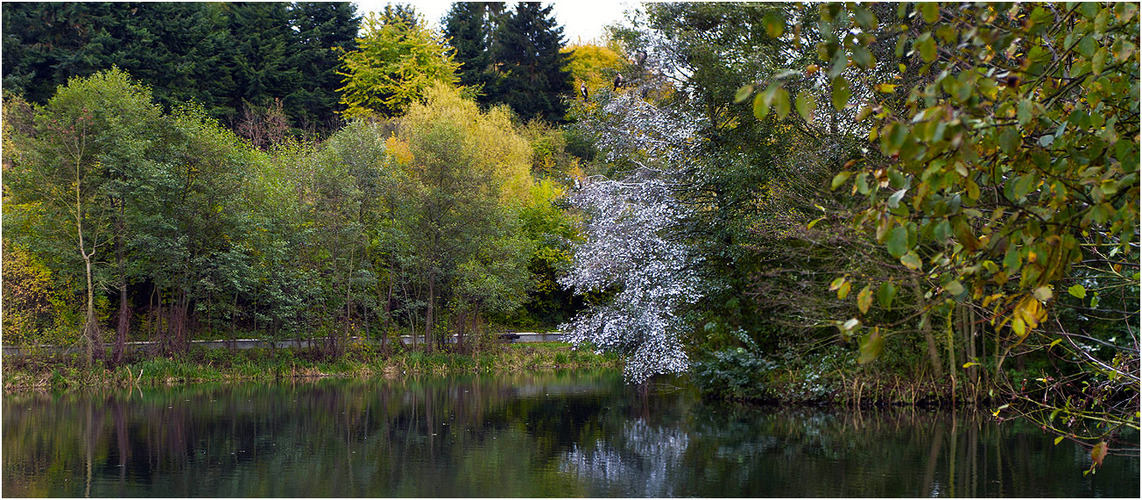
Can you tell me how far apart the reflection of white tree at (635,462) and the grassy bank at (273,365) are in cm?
564

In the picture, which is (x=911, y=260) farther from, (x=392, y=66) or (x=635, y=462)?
(x=392, y=66)

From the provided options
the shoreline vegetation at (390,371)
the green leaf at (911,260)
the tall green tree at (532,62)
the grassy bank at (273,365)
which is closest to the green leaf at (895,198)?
the green leaf at (911,260)

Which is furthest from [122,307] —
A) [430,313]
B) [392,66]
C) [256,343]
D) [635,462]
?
[392,66]

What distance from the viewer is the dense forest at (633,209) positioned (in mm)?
2967

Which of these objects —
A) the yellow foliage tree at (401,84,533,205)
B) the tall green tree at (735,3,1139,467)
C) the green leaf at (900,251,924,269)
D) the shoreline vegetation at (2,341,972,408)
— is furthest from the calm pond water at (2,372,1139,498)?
the yellow foliage tree at (401,84,533,205)

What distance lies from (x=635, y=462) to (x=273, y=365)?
15011 millimetres

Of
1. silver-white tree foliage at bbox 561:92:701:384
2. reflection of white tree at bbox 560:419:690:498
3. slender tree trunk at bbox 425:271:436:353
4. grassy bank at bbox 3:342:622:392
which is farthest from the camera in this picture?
slender tree trunk at bbox 425:271:436:353

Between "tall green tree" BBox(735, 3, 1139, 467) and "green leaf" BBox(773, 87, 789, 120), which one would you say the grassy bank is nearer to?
"tall green tree" BBox(735, 3, 1139, 467)

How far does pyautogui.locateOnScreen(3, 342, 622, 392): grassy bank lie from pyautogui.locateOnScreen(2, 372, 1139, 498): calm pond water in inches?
77.8

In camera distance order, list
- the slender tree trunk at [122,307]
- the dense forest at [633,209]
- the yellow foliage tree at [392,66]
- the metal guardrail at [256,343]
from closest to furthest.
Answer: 1. the dense forest at [633,209]
2. the metal guardrail at [256,343]
3. the slender tree trunk at [122,307]
4. the yellow foliage tree at [392,66]

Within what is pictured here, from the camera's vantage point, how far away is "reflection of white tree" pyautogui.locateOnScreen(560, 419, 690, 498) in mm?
9281

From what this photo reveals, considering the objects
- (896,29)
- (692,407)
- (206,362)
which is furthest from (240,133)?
(896,29)

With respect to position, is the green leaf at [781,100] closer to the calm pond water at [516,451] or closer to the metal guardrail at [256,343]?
the calm pond water at [516,451]

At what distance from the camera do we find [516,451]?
11.7 meters
